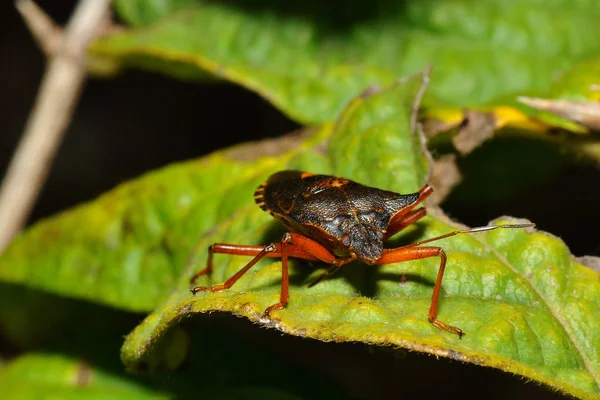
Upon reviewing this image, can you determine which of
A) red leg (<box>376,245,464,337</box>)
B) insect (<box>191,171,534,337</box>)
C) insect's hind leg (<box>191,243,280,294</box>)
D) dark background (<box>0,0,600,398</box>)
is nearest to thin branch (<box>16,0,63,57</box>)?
dark background (<box>0,0,600,398</box>)

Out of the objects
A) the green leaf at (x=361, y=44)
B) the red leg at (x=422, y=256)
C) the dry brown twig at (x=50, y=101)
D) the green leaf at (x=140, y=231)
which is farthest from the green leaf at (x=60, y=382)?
the green leaf at (x=361, y=44)

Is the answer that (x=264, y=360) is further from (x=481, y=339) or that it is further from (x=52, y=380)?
(x=481, y=339)

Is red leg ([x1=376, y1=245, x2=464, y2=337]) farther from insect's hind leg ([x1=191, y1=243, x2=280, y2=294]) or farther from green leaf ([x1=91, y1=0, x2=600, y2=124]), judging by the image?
green leaf ([x1=91, y1=0, x2=600, y2=124])

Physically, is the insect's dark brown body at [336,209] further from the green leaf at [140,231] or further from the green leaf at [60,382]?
the green leaf at [60,382]

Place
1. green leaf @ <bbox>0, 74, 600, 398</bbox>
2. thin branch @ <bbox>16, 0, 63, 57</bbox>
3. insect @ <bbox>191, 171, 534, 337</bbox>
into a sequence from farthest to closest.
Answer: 1. thin branch @ <bbox>16, 0, 63, 57</bbox>
2. insect @ <bbox>191, 171, 534, 337</bbox>
3. green leaf @ <bbox>0, 74, 600, 398</bbox>

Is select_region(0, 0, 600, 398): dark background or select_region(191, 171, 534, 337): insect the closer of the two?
select_region(191, 171, 534, 337): insect

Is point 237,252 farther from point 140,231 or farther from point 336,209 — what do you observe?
point 140,231

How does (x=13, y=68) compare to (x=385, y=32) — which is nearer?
(x=385, y=32)

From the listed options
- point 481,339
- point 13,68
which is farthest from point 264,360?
point 13,68

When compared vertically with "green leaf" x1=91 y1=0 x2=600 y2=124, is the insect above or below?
below
